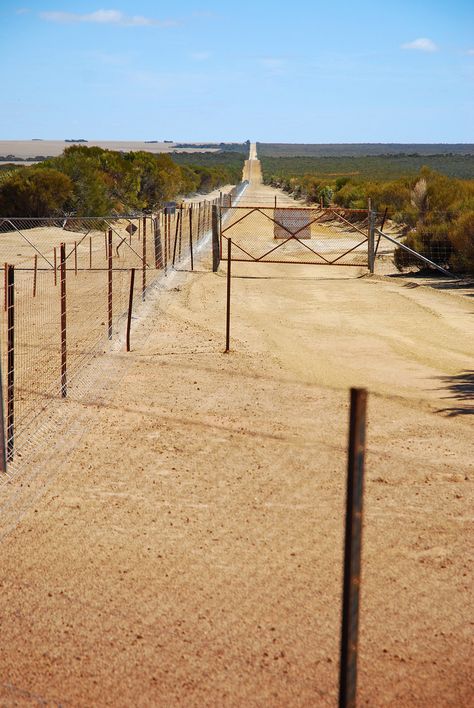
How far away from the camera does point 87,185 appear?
1854 inches

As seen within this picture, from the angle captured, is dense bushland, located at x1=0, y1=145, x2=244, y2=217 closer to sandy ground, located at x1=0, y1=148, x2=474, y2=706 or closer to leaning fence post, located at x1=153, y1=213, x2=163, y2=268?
leaning fence post, located at x1=153, y1=213, x2=163, y2=268

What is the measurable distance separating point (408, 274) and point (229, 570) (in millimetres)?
24193

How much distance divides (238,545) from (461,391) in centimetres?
694

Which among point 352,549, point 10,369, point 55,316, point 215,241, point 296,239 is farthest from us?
point 215,241

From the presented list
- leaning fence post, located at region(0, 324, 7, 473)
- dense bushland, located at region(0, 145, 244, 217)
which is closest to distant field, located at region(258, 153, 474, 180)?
dense bushland, located at region(0, 145, 244, 217)

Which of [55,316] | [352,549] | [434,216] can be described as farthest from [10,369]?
[434,216]

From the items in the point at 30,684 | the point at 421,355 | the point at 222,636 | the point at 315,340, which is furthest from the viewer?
the point at 315,340

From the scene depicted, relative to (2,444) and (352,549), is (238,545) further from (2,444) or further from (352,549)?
(352,549)

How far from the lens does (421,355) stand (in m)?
17.4

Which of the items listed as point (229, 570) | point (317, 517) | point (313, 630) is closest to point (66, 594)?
point (229, 570)

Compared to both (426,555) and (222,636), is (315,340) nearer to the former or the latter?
(426,555)

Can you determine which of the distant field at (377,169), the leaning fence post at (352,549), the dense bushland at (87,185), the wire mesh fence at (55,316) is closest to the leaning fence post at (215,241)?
the wire mesh fence at (55,316)

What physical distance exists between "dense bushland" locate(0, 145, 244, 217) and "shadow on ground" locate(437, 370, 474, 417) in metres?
31.2

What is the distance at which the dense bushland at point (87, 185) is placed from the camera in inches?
1741
